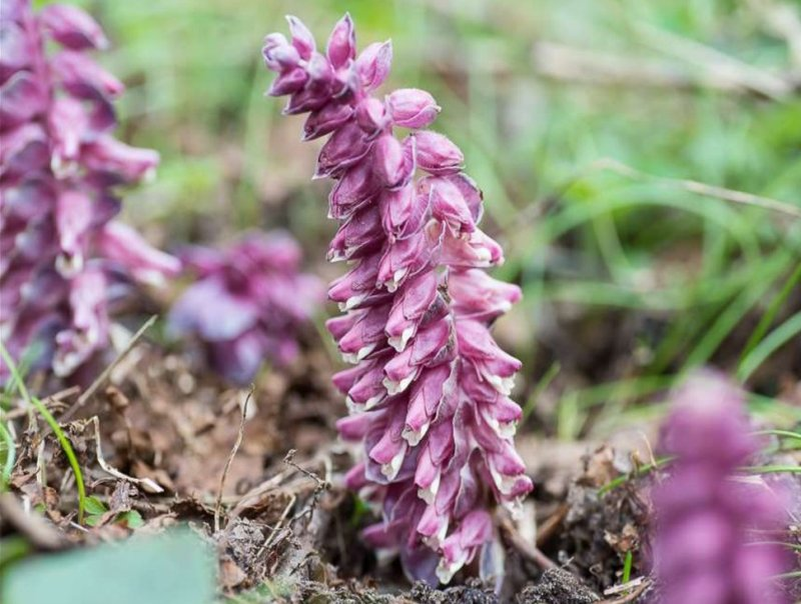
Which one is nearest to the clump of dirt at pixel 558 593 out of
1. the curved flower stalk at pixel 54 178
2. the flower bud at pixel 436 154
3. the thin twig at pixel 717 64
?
the flower bud at pixel 436 154

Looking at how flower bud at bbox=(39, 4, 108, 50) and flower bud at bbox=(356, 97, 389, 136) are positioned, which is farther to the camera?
flower bud at bbox=(39, 4, 108, 50)

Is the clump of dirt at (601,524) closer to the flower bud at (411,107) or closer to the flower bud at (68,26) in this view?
the flower bud at (411,107)

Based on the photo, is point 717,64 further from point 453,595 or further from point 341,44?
point 453,595

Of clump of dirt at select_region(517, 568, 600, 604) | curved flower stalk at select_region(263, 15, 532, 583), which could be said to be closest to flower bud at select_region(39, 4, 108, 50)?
curved flower stalk at select_region(263, 15, 532, 583)

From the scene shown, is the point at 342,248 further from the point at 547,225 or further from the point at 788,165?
the point at 788,165

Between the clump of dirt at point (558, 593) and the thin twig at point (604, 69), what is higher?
the thin twig at point (604, 69)

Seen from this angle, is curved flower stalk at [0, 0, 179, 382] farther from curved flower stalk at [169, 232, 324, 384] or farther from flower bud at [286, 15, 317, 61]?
flower bud at [286, 15, 317, 61]

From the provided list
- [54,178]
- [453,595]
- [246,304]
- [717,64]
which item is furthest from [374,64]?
[717,64]

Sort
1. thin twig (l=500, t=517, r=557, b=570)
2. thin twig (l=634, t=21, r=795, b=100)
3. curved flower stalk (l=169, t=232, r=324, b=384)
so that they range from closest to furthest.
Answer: thin twig (l=500, t=517, r=557, b=570) < curved flower stalk (l=169, t=232, r=324, b=384) < thin twig (l=634, t=21, r=795, b=100)
